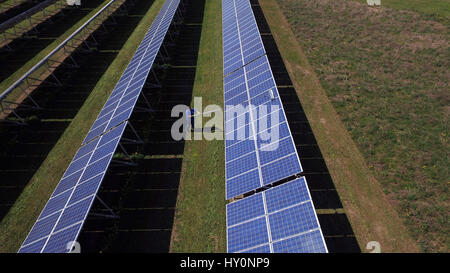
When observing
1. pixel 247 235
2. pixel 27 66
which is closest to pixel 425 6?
pixel 247 235

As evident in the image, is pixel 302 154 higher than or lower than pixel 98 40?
lower

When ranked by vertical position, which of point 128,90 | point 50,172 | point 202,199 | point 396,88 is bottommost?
point 202,199

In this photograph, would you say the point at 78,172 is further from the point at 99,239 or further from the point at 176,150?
the point at 176,150

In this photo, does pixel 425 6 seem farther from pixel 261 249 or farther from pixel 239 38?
pixel 261 249

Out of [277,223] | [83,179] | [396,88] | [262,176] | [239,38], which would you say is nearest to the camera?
[277,223]

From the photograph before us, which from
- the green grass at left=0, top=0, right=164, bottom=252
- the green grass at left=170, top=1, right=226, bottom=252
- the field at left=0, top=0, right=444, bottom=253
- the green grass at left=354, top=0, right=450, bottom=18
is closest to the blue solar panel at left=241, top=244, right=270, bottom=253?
the green grass at left=170, top=1, right=226, bottom=252

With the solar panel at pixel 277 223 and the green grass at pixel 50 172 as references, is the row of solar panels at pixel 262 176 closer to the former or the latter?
the solar panel at pixel 277 223
